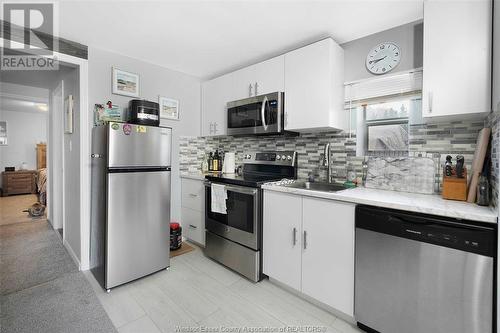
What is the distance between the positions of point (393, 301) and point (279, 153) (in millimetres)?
1632

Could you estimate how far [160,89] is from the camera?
2.86m

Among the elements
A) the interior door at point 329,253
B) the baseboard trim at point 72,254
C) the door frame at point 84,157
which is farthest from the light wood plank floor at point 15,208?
the interior door at point 329,253

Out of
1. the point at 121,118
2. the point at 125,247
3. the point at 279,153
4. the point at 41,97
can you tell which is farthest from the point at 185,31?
the point at 41,97

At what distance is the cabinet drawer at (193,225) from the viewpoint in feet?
9.14

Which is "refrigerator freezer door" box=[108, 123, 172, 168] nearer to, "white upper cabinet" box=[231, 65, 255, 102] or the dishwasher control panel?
"white upper cabinet" box=[231, 65, 255, 102]

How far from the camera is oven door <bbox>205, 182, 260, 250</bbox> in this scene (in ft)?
6.87

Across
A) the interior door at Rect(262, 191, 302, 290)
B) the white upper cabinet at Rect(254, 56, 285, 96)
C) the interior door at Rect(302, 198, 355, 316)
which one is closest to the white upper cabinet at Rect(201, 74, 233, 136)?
the white upper cabinet at Rect(254, 56, 285, 96)

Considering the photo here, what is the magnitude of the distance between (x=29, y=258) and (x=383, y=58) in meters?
4.08

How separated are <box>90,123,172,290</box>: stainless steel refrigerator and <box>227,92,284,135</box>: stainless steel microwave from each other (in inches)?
31.0

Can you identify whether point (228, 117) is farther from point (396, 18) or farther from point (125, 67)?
point (396, 18)

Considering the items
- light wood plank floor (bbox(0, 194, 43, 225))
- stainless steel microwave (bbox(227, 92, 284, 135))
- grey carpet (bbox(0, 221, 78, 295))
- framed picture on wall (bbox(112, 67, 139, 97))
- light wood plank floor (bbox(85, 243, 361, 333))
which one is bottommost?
light wood plank floor (bbox(85, 243, 361, 333))

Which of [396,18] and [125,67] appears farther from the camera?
[125,67]

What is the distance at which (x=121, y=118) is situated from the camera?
8.29ft

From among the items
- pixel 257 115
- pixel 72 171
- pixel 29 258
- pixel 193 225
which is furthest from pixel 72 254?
pixel 257 115
